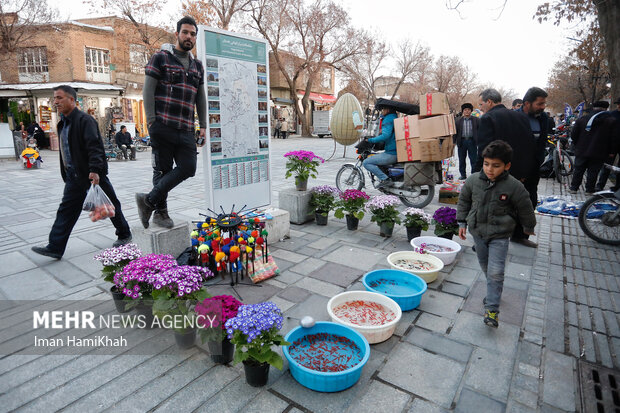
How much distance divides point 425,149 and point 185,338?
5.06 m

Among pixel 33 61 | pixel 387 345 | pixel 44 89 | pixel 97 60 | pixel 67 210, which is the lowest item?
pixel 387 345

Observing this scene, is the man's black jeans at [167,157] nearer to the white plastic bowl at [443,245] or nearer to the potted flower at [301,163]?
the potted flower at [301,163]

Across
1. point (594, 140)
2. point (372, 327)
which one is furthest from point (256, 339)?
point (594, 140)

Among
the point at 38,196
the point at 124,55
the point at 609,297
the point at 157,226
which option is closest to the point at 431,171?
the point at 609,297

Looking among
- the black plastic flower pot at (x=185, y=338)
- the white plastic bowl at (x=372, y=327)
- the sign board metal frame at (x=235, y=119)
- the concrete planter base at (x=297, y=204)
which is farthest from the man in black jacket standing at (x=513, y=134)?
the black plastic flower pot at (x=185, y=338)

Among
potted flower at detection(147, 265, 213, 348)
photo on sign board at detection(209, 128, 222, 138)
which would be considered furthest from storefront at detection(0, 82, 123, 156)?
potted flower at detection(147, 265, 213, 348)

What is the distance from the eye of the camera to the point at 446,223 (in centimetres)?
473

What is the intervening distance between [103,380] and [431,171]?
18.6 ft

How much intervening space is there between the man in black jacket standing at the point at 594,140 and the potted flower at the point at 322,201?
5764 mm

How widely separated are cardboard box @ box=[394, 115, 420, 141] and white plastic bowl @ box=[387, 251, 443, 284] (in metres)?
2.99

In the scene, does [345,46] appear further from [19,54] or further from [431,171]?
[431,171]

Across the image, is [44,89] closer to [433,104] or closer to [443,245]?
[433,104]

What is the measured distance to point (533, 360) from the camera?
8.43ft

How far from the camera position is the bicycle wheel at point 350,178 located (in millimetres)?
7512
